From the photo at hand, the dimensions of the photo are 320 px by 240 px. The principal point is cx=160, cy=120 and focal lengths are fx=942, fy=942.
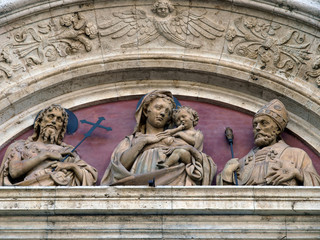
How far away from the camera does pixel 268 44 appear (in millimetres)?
11211

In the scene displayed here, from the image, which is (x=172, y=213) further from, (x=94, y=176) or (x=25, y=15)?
(x=25, y=15)

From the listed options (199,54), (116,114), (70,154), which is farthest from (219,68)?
(70,154)

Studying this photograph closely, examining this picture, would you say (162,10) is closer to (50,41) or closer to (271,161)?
(50,41)

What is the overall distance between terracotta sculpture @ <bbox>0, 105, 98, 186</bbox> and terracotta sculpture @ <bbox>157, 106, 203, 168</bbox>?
94 cm

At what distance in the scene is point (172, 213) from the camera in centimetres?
908

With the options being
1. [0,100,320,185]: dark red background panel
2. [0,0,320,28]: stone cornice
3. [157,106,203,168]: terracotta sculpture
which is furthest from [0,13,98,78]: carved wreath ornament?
[157,106,203,168]: terracotta sculpture

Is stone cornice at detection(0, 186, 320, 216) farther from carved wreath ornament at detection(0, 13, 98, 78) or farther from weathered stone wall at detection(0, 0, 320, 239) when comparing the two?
carved wreath ornament at detection(0, 13, 98, 78)

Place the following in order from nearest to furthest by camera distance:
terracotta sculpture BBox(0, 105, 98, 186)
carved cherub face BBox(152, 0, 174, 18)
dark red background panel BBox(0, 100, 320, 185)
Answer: terracotta sculpture BBox(0, 105, 98, 186)
dark red background panel BBox(0, 100, 320, 185)
carved cherub face BBox(152, 0, 174, 18)

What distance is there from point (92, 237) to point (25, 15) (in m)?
3.40

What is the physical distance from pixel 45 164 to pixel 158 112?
4.70ft

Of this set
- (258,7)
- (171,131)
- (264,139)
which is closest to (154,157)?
(171,131)

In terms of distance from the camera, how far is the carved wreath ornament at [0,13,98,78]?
11164 millimetres

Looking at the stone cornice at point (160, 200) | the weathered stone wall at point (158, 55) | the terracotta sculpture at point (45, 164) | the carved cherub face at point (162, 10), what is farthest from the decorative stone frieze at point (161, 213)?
the carved cherub face at point (162, 10)

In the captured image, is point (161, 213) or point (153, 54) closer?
point (161, 213)
